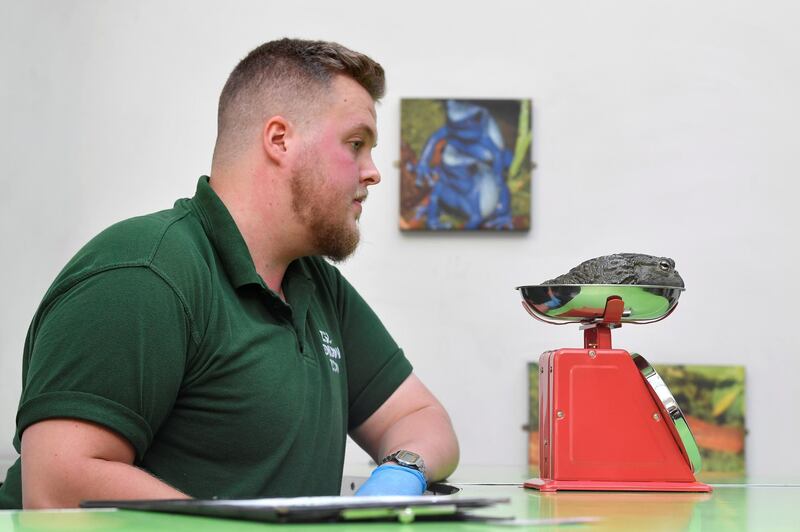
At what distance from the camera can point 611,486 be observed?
1.45m

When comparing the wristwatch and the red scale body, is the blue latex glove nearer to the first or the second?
the wristwatch

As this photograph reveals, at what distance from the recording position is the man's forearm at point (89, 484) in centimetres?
114

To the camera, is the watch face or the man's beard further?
the man's beard

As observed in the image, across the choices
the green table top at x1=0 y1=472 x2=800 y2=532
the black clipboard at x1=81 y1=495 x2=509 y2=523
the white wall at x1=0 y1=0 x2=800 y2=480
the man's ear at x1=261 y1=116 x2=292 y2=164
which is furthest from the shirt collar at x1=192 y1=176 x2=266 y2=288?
the white wall at x1=0 y1=0 x2=800 y2=480

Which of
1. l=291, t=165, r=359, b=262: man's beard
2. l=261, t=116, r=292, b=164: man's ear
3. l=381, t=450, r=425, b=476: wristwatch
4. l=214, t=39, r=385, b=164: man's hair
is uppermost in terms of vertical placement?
l=214, t=39, r=385, b=164: man's hair

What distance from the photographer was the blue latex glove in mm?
1312

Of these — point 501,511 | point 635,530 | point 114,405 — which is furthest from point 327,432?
point 635,530

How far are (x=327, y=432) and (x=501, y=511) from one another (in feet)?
1.85

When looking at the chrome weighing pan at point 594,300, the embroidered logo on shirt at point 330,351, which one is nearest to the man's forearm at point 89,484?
the embroidered logo on shirt at point 330,351

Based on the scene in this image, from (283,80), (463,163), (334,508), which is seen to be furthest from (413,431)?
Result: (463,163)

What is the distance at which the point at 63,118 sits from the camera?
3.18 meters

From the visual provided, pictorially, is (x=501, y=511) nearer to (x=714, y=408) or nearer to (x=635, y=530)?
(x=635, y=530)

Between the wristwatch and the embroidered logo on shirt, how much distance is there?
0.19 metres

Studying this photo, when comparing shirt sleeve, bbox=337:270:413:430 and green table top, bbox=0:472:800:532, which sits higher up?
shirt sleeve, bbox=337:270:413:430
